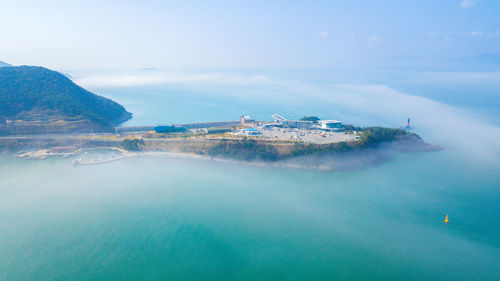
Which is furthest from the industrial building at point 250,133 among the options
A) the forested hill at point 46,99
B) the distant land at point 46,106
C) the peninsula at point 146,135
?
the forested hill at point 46,99

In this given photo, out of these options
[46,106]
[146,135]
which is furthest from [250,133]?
[46,106]

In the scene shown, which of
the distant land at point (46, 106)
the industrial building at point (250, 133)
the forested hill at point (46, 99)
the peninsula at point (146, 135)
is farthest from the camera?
the forested hill at point (46, 99)

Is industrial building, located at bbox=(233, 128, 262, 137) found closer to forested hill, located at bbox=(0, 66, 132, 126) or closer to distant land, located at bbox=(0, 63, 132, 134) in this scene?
distant land, located at bbox=(0, 63, 132, 134)

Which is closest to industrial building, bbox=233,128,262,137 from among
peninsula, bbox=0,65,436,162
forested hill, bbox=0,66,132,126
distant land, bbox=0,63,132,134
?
peninsula, bbox=0,65,436,162

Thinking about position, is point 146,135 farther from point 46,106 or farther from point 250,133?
point 46,106

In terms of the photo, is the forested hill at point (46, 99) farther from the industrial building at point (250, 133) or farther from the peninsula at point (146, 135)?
the industrial building at point (250, 133)

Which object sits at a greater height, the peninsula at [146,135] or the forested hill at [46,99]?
the forested hill at [46,99]

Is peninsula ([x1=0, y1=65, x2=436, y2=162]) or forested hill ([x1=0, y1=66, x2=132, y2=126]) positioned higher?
forested hill ([x1=0, y1=66, x2=132, y2=126])

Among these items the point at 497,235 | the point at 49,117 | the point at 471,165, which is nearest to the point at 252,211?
the point at 497,235
